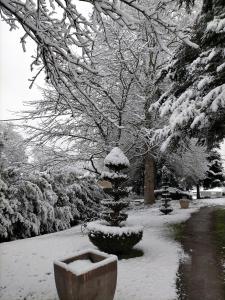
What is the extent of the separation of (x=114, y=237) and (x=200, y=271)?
2.13 meters

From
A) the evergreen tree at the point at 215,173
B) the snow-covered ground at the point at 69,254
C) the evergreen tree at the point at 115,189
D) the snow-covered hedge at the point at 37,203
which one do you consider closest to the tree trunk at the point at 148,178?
the snow-covered hedge at the point at 37,203

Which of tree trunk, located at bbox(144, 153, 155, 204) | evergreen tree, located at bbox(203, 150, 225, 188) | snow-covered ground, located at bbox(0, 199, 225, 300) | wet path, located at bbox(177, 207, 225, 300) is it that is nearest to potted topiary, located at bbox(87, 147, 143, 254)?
snow-covered ground, located at bbox(0, 199, 225, 300)

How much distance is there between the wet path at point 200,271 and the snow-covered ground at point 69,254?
0.23 meters

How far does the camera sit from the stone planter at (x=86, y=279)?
4.12 m

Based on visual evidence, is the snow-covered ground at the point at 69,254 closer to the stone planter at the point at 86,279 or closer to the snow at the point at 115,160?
the stone planter at the point at 86,279

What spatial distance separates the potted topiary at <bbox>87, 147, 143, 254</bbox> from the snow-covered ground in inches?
18.5

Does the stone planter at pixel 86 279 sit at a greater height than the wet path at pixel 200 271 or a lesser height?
greater

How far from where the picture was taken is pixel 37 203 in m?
11.3

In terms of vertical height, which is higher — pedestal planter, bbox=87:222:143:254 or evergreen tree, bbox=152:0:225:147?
evergreen tree, bbox=152:0:225:147

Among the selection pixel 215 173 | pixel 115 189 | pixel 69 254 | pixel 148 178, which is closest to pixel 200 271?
pixel 115 189

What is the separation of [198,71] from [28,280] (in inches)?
271

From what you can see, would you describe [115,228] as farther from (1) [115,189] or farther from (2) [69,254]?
(2) [69,254]

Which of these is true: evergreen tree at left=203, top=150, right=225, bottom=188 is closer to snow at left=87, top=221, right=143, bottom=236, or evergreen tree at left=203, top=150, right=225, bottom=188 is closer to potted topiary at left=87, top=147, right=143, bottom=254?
potted topiary at left=87, top=147, right=143, bottom=254

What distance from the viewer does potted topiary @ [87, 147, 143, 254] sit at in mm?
7391
